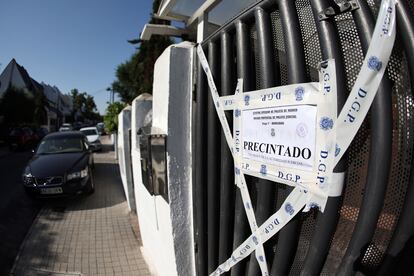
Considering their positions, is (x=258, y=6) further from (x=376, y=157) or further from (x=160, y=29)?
(x=160, y=29)

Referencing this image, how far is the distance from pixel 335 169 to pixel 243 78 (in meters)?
0.80

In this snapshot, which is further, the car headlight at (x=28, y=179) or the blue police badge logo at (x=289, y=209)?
the car headlight at (x=28, y=179)

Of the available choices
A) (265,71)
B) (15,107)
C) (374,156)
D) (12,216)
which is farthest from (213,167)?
(15,107)

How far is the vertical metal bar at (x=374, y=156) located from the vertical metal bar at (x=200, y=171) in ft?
4.22

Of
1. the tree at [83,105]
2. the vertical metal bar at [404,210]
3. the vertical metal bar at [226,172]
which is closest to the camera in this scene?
the vertical metal bar at [404,210]

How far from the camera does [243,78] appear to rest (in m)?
1.77

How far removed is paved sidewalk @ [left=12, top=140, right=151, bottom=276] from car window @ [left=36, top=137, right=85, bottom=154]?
1633 millimetres

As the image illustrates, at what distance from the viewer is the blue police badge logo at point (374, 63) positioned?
1070mm

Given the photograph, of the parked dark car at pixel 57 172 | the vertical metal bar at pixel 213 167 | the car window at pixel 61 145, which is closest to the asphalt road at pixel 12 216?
the parked dark car at pixel 57 172

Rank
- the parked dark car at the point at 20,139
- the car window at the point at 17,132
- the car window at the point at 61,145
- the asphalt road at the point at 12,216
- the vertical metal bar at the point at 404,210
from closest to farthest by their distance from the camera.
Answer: the vertical metal bar at the point at 404,210 < the asphalt road at the point at 12,216 < the car window at the point at 61,145 < the parked dark car at the point at 20,139 < the car window at the point at 17,132

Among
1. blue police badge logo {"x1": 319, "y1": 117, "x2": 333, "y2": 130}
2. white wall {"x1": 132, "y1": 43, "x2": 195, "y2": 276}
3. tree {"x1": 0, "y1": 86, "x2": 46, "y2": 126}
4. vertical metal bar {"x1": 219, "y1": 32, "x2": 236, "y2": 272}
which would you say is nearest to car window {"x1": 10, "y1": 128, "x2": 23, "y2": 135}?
tree {"x1": 0, "y1": 86, "x2": 46, "y2": 126}

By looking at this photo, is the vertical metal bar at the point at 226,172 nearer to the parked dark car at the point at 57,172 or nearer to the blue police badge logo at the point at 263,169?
the blue police badge logo at the point at 263,169

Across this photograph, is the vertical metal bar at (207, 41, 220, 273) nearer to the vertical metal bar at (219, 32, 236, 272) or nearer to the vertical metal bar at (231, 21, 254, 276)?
the vertical metal bar at (219, 32, 236, 272)

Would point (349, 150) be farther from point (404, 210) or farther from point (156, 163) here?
point (156, 163)
